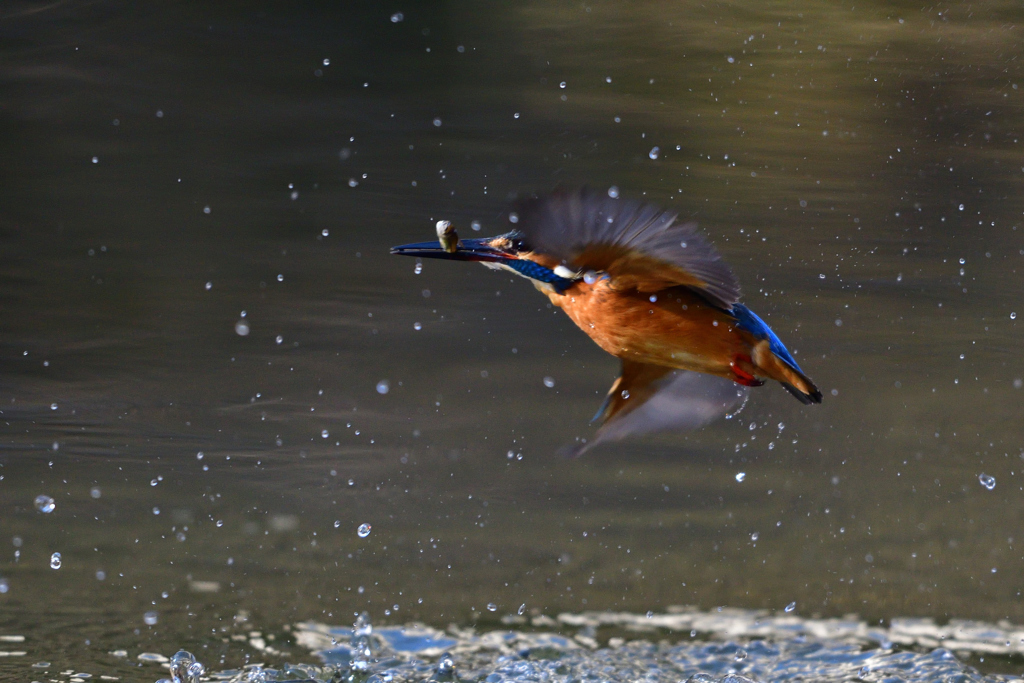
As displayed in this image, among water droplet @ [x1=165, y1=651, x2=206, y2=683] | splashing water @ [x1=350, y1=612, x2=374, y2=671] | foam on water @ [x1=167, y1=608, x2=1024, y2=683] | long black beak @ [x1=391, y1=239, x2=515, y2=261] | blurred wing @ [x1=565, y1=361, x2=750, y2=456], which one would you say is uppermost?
long black beak @ [x1=391, y1=239, x2=515, y2=261]

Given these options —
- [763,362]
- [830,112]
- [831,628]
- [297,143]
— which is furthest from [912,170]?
[297,143]

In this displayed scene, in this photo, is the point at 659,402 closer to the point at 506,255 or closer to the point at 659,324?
the point at 659,324

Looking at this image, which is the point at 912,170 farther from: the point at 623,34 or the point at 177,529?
the point at 177,529

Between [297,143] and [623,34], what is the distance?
56 cm

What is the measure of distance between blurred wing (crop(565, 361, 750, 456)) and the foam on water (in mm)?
401

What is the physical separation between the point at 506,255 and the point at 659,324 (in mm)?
146

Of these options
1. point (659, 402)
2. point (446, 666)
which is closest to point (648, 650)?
point (446, 666)

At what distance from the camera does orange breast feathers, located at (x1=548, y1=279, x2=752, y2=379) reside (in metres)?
0.82

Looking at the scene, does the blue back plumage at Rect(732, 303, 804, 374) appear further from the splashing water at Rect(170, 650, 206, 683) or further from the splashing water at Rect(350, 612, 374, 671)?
the splashing water at Rect(170, 650, 206, 683)

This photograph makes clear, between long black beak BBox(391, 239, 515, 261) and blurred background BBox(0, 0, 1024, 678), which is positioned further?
blurred background BBox(0, 0, 1024, 678)

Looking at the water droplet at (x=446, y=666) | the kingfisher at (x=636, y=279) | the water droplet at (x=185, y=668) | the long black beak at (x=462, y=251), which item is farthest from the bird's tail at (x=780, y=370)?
the water droplet at (x=185, y=668)

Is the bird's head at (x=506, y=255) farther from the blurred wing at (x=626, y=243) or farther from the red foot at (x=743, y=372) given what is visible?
the red foot at (x=743, y=372)

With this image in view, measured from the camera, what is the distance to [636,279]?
810 millimetres

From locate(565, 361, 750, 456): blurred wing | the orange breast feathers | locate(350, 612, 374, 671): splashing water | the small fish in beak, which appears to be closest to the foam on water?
locate(350, 612, 374, 671): splashing water
